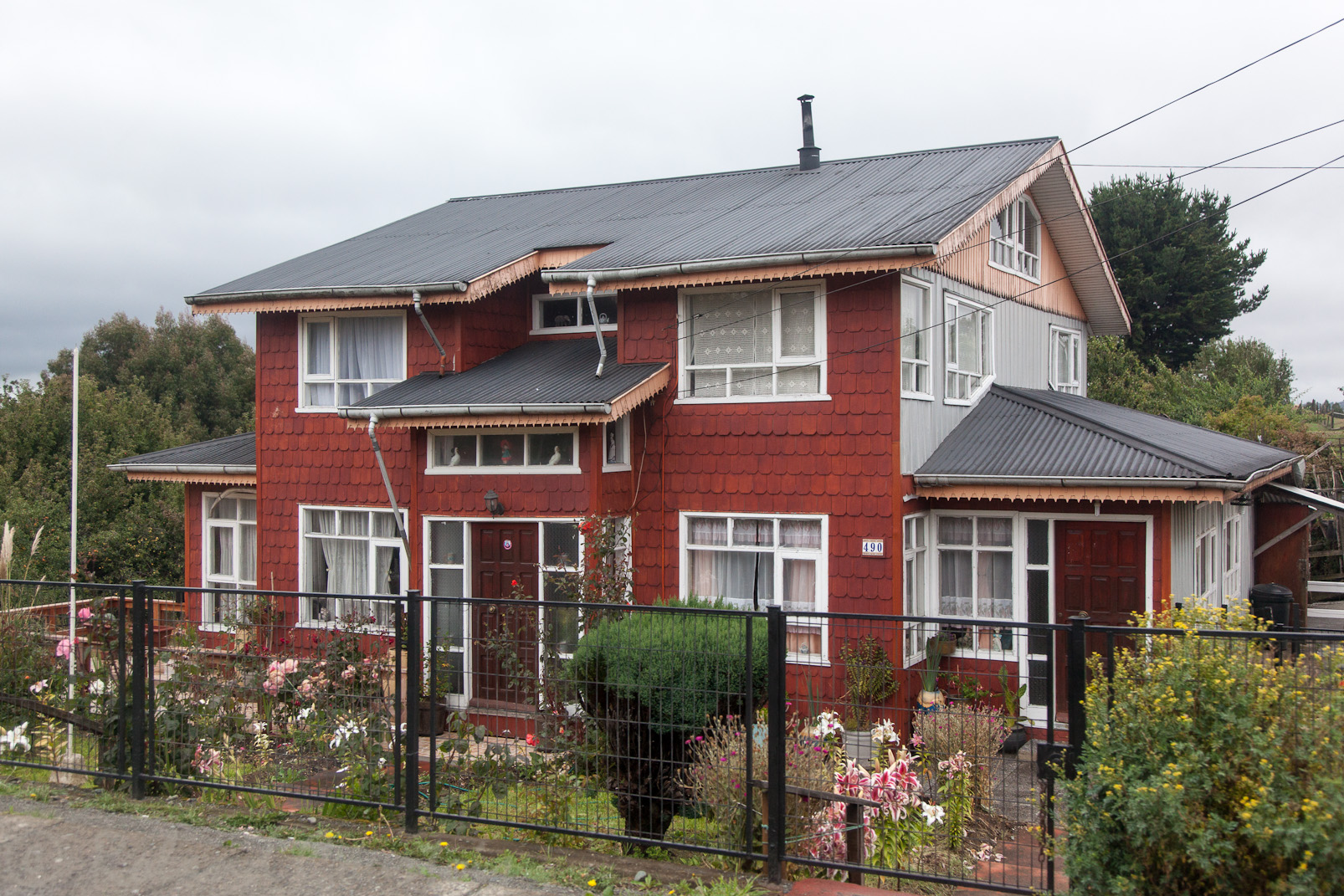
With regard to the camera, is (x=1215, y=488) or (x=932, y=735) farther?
(x=1215, y=488)

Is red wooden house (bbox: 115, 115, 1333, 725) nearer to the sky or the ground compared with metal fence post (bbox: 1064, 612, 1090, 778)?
nearer to the sky

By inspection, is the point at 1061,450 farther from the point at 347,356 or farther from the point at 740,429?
the point at 347,356

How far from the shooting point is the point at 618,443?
1325 cm

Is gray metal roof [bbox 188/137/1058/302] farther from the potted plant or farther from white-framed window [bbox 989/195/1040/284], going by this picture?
the potted plant

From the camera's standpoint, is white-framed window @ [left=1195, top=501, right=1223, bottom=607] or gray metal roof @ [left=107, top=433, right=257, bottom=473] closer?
white-framed window @ [left=1195, top=501, right=1223, bottom=607]

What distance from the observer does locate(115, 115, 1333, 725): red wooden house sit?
12156mm

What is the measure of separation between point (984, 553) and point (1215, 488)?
2.79 m

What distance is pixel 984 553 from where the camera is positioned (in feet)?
42.8

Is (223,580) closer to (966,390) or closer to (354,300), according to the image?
(354,300)

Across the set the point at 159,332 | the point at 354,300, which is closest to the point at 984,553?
the point at 354,300

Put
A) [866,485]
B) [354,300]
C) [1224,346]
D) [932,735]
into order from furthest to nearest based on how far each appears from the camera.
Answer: [1224,346]
[354,300]
[866,485]
[932,735]

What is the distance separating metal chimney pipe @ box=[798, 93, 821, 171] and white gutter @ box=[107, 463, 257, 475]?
31.8 ft

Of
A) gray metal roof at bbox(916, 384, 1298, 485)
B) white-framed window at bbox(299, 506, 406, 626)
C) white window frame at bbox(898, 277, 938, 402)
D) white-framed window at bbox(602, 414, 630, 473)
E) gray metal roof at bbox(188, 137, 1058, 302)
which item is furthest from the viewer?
white-framed window at bbox(299, 506, 406, 626)

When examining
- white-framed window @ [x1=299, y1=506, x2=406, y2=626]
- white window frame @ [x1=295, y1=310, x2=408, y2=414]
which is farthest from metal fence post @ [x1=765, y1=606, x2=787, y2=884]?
white window frame @ [x1=295, y1=310, x2=408, y2=414]
